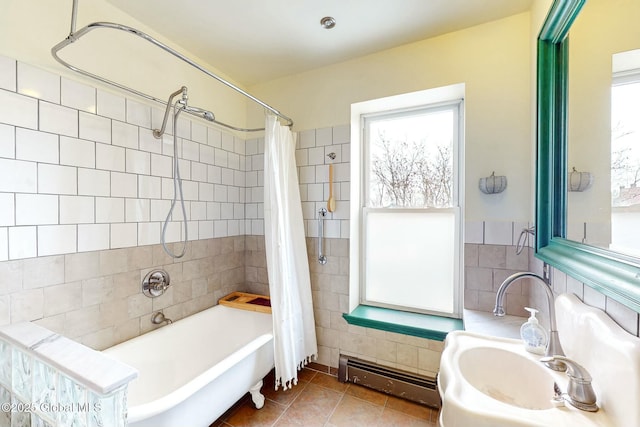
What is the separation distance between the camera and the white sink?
64 cm

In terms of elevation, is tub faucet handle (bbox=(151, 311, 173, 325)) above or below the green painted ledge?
above

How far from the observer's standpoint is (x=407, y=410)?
174cm

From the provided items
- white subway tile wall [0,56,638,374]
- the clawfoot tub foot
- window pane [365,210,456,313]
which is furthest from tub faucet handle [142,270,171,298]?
window pane [365,210,456,313]

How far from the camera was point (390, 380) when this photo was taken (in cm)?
188

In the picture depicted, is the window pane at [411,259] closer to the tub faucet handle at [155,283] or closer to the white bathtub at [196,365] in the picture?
the white bathtub at [196,365]

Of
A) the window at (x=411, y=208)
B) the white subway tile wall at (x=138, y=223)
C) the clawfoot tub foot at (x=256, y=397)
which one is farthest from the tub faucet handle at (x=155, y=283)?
the window at (x=411, y=208)

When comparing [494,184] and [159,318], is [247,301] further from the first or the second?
[494,184]

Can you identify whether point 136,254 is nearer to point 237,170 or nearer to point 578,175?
point 237,170

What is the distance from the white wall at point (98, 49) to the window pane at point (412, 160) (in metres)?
1.49

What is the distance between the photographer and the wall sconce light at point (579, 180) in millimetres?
957

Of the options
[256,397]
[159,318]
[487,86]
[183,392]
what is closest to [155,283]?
[159,318]

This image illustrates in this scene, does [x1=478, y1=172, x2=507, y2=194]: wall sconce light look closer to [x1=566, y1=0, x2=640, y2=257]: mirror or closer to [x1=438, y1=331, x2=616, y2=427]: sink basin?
[x1=566, y1=0, x2=640, y2=257]: mirror

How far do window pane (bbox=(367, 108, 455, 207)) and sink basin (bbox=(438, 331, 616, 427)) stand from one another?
1214mm

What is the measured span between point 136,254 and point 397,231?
1877mm
